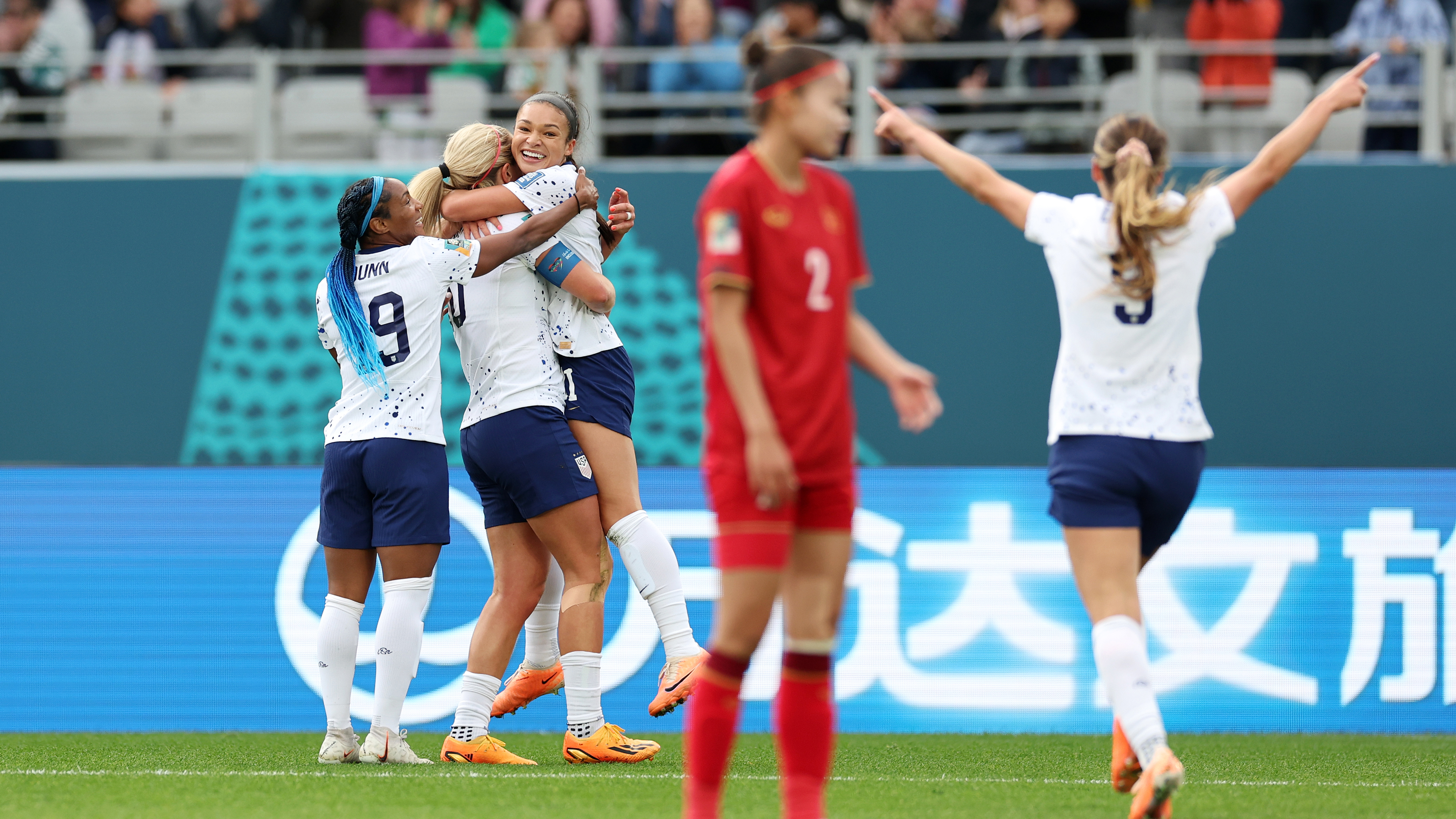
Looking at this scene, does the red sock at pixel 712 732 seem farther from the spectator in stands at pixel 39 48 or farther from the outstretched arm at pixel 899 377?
the spectator in stands at pixel 39 48

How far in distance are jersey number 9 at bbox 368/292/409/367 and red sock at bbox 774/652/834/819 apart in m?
2.13

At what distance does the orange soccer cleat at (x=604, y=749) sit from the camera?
5.13 metres

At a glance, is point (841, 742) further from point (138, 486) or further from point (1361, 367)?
point (1361, 367)

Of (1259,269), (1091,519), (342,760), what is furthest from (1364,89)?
(1259,269)

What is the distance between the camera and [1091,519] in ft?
13.2

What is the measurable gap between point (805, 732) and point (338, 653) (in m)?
2.29

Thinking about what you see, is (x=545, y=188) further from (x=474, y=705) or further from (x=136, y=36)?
(x=136, y=36)

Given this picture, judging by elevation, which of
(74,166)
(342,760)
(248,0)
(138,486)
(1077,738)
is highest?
(248,0)

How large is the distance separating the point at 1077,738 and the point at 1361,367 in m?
4.53

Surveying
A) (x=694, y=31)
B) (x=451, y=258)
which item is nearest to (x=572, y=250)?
(x=451, y=258)

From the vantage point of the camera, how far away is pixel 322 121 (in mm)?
10438

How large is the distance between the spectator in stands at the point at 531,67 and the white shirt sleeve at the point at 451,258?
5.18 meters

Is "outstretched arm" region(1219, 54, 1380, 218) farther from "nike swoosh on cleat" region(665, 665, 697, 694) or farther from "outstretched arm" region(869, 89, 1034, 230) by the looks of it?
"nike swoosh on cleat" region(665, 665, 697, 694)

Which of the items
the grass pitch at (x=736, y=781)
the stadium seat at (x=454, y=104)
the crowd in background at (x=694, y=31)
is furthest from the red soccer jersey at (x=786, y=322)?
the stadium seat at (x=454, y=104)
